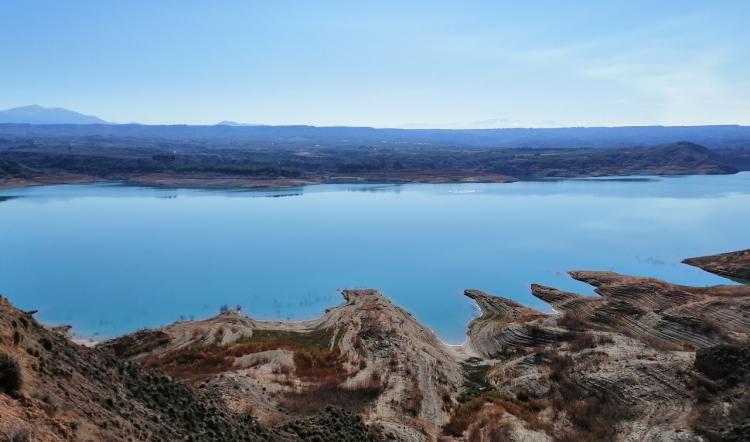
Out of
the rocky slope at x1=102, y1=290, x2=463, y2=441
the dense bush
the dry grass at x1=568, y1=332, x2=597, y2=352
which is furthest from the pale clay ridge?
the dense bush

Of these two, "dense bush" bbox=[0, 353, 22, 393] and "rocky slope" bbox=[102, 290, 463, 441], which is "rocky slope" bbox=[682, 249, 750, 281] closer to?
"rocky slope" bbox=[102, 290, 463, 441]

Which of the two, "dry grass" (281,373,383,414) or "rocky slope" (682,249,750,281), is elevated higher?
"dry grass" (281,373,383,414)

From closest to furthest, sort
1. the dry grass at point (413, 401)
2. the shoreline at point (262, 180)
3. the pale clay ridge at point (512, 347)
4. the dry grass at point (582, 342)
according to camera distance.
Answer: the pale clay ridge at point (512, 347) < the dry grass at point (413, 401) < the dry grass at point (582, 342) < the shoreline at point (262, 180)

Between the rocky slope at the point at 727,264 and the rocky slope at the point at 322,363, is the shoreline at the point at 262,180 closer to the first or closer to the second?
the rocky slope at the point at 727,264

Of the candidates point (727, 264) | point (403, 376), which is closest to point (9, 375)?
point (403, 376)

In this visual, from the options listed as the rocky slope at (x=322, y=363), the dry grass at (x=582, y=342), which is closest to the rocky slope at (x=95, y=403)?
the rocky slope at (x=322, y=363)

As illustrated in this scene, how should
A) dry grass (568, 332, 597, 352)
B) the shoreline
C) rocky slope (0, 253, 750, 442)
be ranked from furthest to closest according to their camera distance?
the shoreline → dry grass (568, 332, 597, 352) → rocky slope (0, 253, 750, 442)

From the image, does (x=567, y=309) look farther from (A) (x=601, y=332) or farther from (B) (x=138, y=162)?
(B) (x=138, y=162)

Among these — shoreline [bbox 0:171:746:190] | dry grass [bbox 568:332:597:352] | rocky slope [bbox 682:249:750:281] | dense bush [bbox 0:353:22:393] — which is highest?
dense bush [bbox 0:353:22:393]
